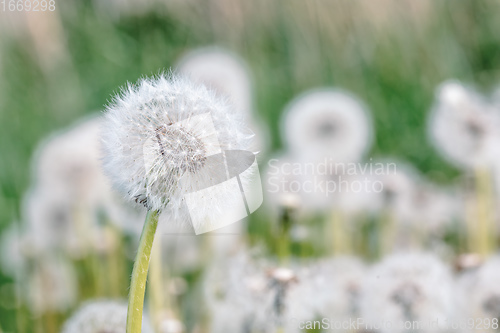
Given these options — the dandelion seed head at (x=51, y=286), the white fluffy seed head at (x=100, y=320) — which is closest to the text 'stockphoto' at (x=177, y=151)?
the white fluffy seed head at (x=100, y=320)

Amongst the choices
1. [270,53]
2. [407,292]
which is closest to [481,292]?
[407,292]

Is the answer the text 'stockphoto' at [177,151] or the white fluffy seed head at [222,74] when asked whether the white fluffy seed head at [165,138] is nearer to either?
the text 'stockphoto' at [177,151]

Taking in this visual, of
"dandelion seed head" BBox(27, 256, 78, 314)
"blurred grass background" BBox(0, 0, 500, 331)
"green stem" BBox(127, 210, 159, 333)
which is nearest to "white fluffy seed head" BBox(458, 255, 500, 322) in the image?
"green stem" BBox(127, 210, 159, 333)

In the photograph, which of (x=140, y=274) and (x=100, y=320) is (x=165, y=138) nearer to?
(x=140, y=274)

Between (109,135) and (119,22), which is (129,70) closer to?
(119,22)
